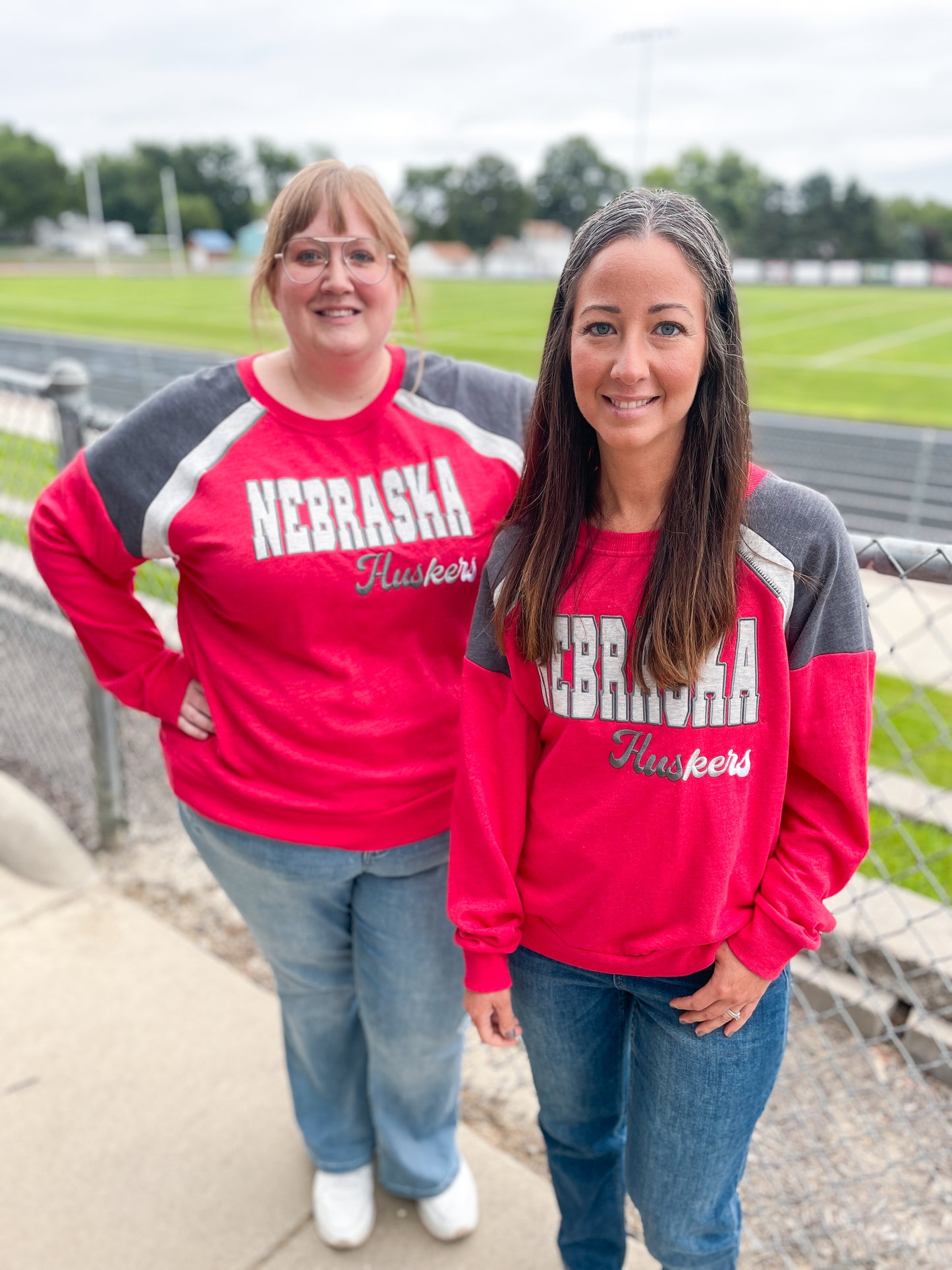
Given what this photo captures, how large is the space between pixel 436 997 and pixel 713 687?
3.27ft

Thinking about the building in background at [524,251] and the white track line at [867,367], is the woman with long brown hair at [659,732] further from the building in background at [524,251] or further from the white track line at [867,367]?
the building in background at [524,251]

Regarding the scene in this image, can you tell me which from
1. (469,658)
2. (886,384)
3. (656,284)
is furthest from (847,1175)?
(886,384)

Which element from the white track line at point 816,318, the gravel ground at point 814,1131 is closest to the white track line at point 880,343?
the white track line at point 816,318

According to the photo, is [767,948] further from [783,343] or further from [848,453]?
[783,343]

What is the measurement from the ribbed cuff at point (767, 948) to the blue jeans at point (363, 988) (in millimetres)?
661

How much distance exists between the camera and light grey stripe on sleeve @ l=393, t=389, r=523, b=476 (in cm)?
181

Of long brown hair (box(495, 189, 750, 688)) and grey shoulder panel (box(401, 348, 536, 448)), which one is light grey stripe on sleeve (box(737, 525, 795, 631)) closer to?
long brown hair (box(495, 189, 750, 688))

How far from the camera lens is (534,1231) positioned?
7.00 feet

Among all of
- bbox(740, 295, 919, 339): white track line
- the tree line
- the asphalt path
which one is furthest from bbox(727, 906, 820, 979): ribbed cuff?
the tree line

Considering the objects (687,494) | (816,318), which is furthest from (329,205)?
(816,318)

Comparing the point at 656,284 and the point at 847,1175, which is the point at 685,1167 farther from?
the point at 656,284

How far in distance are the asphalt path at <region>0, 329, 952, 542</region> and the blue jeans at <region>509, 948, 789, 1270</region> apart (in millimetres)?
9375

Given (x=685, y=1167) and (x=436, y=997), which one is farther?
(x=436, y=997)

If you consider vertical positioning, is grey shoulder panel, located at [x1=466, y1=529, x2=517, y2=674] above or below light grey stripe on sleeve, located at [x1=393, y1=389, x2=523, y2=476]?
below
